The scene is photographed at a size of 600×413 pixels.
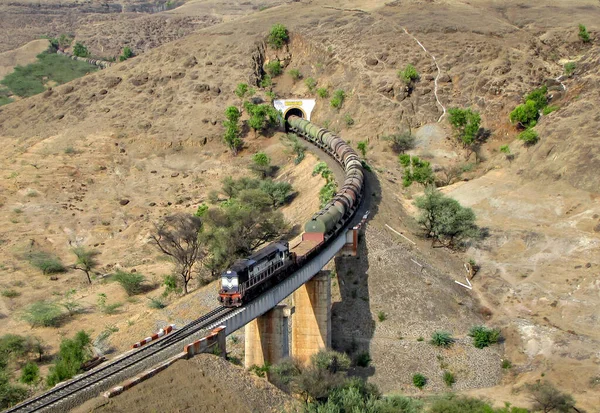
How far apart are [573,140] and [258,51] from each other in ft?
164

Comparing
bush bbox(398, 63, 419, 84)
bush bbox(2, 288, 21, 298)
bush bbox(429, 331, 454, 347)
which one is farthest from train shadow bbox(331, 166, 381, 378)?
→ bush bbox(398, 63, 419, 84)

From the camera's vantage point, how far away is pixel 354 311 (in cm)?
4741

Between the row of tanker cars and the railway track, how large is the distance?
136 cm

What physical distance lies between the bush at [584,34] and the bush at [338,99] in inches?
1292

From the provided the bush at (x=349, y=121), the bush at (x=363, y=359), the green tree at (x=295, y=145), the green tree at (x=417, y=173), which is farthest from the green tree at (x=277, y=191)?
the bush at (x=363, y=359)

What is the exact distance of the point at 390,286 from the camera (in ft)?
161

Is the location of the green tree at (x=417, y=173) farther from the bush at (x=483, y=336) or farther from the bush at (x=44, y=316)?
the bush at (x=44, y=316)

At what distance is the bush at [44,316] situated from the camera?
1983 inches

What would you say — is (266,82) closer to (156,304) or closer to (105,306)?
(105,306)

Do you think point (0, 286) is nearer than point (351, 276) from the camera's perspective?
No

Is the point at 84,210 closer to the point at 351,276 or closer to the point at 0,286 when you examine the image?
the point at 0,286

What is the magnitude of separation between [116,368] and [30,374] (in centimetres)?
1480

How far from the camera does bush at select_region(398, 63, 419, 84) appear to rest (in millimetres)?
89875

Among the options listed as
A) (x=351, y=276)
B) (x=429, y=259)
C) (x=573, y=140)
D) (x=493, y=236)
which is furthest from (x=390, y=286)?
(x=573, y=140)
